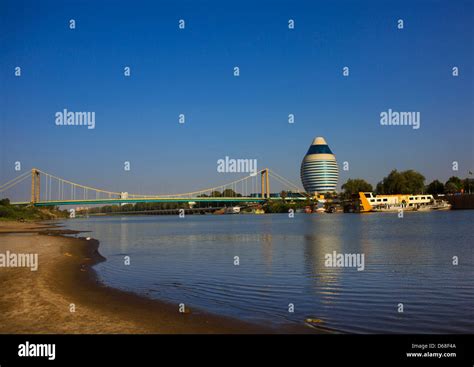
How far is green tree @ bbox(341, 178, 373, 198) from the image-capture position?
12302 cm

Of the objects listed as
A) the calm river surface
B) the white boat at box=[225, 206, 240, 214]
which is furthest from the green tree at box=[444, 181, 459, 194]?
the calm river surface

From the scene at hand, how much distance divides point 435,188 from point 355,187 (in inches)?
804

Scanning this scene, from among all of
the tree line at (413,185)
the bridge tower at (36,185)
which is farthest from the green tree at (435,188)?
the bridge tower at (36,185)

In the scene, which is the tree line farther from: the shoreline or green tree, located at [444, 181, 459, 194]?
the shoreline

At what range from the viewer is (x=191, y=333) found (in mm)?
6820

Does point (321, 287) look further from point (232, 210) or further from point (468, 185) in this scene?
point (232, 210)

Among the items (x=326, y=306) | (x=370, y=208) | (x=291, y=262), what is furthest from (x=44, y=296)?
(x=370, y=208)

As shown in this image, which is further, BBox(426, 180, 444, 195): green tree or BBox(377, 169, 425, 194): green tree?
BBox(426, 180, 444, 195): green tree

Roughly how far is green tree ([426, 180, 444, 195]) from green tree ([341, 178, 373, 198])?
49.6 feet

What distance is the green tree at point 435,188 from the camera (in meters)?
117

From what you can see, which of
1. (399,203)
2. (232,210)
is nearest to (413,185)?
(399,203)

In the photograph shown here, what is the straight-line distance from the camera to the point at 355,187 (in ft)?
408
